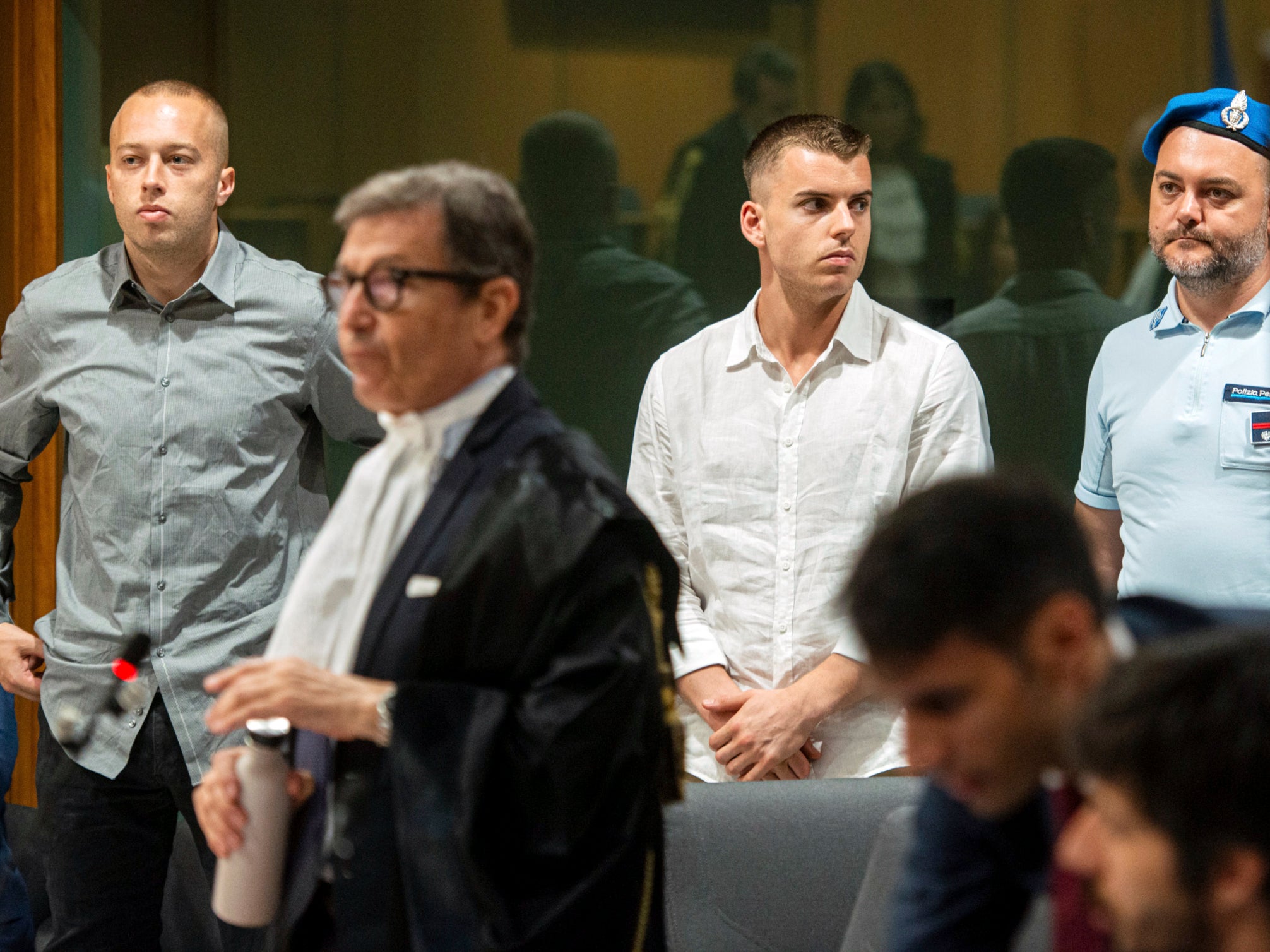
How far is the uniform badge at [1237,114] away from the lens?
108 inches

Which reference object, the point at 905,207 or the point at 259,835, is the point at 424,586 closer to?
the point at 259,835

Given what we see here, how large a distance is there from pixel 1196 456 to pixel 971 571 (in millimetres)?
1786

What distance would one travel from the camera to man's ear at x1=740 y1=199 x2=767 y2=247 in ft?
9.26

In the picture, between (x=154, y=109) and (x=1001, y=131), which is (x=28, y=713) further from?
(x=1001, y=131)

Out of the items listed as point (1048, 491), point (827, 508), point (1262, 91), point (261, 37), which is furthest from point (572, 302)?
point (1048, 491)

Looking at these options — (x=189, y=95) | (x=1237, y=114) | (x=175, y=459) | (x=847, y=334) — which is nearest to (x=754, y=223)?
(x=847, y=334)

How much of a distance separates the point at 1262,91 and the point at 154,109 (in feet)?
9.30

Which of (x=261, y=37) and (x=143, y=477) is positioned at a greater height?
(x=261, y=37)

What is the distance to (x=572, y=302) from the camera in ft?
12.0

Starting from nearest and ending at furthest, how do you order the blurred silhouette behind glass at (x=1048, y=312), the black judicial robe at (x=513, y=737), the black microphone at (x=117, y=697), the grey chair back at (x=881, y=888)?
the black judicial robe at (x=513, y=737) → the black microphone at (x=117, y=697) → the grey chair back at (x=881, y=888) → the blurred silhouette behind glass at (x=1048, y=312)

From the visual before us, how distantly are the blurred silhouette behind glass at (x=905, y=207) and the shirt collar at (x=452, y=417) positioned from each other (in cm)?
238

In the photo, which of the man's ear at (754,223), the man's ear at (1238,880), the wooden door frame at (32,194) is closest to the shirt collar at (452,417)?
the man's ear at (1238,880)

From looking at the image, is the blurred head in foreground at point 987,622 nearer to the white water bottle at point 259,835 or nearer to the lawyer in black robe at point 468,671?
the lawyer in black robe at point 468,671

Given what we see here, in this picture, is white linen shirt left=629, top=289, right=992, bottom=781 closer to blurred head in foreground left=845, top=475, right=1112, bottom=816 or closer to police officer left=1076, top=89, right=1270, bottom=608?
police officer left=1076, top=89, right=1270, bottom=608
